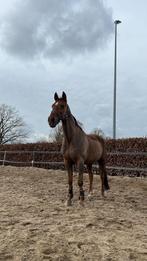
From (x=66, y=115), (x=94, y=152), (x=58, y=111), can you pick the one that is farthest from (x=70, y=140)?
(x=94, y=152)

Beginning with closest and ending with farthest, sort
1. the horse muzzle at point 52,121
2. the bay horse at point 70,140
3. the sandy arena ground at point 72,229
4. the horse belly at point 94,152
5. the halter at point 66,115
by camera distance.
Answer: the sandy arena ground at point 72,229 → the horse muzzle at point 52,121 → the bay horse at point 70,140 → the halter at point 66,115 → the horse belly at point 94,152

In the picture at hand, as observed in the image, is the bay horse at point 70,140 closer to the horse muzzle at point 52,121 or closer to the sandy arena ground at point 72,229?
the horse muzzle at point 52,121

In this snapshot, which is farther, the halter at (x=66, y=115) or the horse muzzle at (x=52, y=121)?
the halter at (x=66, y=115)

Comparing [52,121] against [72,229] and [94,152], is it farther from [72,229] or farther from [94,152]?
[72,229]

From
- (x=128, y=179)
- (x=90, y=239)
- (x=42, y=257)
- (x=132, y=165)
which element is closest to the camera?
(x=42, y=257)

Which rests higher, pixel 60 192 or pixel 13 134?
pixel 13 134

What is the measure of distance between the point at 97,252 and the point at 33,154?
18.5 meters

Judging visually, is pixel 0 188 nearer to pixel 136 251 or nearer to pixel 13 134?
pixel 136 251

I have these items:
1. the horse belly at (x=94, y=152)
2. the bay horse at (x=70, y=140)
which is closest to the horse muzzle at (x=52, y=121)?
the bay horse at (x=70, y=140)

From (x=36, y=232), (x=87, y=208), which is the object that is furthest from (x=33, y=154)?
(x=36, y=232)

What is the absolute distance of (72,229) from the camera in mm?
6266

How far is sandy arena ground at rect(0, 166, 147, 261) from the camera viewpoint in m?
5.29

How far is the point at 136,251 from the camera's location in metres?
5.34

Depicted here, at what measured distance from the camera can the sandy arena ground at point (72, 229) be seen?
5.29 m
